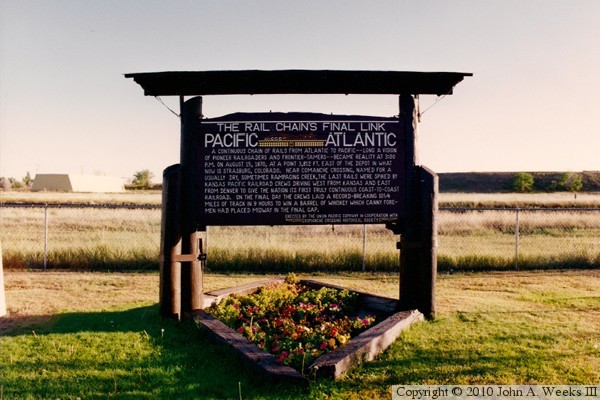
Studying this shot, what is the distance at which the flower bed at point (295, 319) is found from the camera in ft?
16.9

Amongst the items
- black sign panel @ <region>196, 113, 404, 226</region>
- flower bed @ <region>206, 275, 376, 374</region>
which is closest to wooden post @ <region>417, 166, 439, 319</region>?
black sign panel @ <region>196, 113, 404, 226</region>

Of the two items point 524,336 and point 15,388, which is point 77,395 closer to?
point 15,388

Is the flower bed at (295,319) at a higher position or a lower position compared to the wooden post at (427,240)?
lower

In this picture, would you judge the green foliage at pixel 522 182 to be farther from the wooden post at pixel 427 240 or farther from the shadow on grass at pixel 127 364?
the shadow on grass at pixel 127 364

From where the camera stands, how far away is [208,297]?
700cm

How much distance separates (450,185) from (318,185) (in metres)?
115

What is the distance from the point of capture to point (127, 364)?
4.82 meters

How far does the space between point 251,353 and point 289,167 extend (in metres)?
2.66

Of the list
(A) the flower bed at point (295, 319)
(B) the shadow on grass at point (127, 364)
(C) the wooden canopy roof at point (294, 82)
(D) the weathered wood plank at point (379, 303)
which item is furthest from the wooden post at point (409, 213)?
(B) the shadow on grass at point (127, 364)

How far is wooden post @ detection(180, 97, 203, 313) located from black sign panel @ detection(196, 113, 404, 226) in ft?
0.29

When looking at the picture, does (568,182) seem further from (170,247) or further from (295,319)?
(170,247)

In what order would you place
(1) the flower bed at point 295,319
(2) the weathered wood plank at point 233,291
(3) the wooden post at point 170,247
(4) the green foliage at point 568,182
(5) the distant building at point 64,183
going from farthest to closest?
(5) the distant building at point 64,183 < (4) the green foliage at point 568,182 < (2) the weathered wood plank at point 233,291 < (3) the wooden post at point 170,247 < (1) the flower bed at point 295,319

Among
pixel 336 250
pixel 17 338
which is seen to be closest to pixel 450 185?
pixel 336 250

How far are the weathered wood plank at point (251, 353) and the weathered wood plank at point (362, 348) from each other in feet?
0.76
